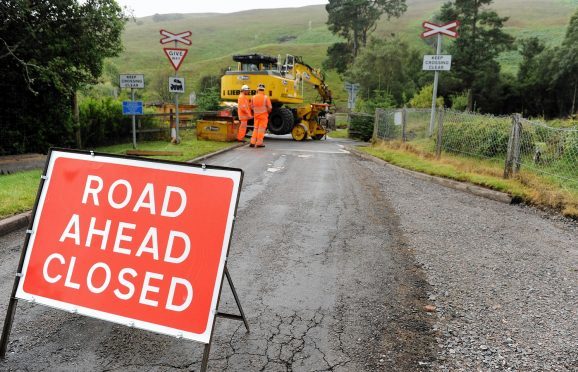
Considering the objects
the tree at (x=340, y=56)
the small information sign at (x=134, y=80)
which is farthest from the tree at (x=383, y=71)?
the small information sign at (x=134, y=80)

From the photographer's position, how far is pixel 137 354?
9.69 feet

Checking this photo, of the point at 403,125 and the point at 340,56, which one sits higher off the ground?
the point at 340,56

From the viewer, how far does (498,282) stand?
421cm

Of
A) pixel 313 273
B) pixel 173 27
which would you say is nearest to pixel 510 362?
pixel 313 273

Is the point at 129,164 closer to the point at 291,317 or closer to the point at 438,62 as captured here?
the point at 291,317

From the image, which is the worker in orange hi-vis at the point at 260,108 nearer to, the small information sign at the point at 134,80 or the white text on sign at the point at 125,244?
the small information sign at the point at 134,80

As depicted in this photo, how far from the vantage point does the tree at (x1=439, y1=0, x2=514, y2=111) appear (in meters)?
49.0

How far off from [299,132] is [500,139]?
1125 centimetres

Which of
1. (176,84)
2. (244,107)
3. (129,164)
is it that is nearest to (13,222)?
(129,164)

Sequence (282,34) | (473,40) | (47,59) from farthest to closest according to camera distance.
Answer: (282,34), (473,40), (47,59)

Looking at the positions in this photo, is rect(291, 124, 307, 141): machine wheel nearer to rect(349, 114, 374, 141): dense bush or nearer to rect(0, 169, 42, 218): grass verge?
rect(349, 114, 374, 141): dense bush

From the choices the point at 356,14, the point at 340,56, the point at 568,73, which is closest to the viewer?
the point at 568,73

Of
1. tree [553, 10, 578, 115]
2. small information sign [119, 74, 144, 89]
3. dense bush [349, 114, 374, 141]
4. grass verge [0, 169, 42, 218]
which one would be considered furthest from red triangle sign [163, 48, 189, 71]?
tree [553, 10, 578, 115]

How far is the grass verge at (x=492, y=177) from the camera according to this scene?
7.27 metres
